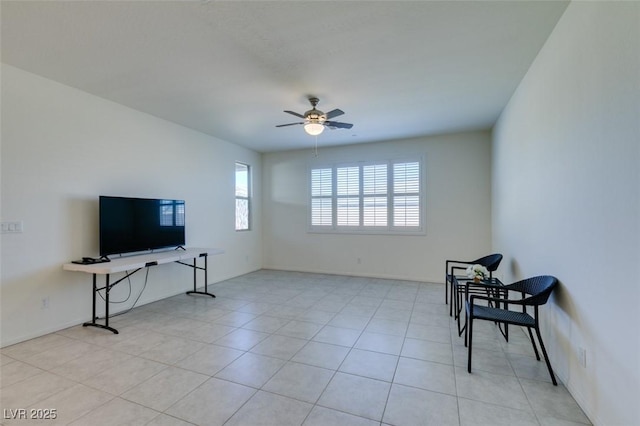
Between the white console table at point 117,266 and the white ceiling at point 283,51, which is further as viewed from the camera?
the white console table at point 117,266

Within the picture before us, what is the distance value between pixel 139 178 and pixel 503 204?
520cm

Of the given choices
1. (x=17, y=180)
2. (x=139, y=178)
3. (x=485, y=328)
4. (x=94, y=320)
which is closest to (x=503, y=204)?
(x=485, y=328)

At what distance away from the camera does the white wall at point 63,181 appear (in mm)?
2896

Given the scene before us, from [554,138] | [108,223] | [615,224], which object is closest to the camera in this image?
[615,224]

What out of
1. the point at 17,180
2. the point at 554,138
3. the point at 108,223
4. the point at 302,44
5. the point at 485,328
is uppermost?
the point at 302,44

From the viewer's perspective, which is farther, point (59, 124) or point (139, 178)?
point (139, 178)

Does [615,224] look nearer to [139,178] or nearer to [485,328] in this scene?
[485,328]

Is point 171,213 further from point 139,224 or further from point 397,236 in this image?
point 397,236

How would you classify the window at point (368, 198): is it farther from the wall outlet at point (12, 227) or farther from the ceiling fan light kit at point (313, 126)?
the wall outlet at point (12, 227)

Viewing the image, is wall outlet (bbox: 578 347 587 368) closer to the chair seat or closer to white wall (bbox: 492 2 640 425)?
white wall (bbox: 492 2 640 425)

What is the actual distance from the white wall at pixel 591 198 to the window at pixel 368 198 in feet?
9.12

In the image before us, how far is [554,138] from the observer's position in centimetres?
236

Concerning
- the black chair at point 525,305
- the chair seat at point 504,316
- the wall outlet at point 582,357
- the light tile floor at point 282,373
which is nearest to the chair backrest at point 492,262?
the light tile floor at point 282,373

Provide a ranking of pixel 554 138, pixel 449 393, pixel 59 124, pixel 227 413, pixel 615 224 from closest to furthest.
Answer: pixel 615 224
pixel 227 413
pixel 449 393
pixel 554 138
pixel 59 124
